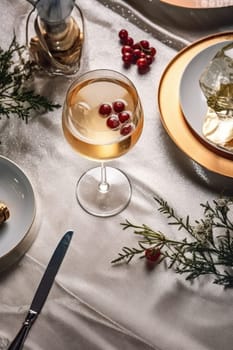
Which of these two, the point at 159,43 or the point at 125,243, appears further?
the point at 159,43

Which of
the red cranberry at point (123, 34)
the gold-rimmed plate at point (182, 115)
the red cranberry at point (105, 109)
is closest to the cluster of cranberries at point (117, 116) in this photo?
the red cranberry at point (105, 109)

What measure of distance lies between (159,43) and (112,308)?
1.51ft

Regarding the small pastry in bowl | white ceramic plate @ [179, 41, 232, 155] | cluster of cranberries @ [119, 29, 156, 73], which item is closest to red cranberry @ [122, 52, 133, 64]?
cluster of cranberries @ [119, 29, 156, 73]

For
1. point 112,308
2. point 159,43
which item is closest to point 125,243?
point 112,308

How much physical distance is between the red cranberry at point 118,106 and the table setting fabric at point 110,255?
4.3 inches

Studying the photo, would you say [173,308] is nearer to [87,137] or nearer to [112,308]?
[112,308]

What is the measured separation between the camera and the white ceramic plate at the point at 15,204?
100 cm

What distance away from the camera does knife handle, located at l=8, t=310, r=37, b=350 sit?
936 millimetres

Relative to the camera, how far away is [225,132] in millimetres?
1055

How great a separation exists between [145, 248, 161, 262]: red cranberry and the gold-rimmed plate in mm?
147

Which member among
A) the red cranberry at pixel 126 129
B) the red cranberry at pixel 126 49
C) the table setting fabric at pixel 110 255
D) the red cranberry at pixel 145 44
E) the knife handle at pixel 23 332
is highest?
the red cranberry at pixel 126 129

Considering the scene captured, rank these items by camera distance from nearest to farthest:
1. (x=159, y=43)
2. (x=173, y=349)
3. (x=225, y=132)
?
(x=173, y=349) → (x=225, y=132) → (x=159, y=43)

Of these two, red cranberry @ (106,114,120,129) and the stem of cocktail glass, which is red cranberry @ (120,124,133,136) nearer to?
red cranberry @ (106,114,120,129)

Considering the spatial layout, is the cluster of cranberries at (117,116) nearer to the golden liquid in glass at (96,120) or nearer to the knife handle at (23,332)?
the golden liquid in glass at (96,120)
